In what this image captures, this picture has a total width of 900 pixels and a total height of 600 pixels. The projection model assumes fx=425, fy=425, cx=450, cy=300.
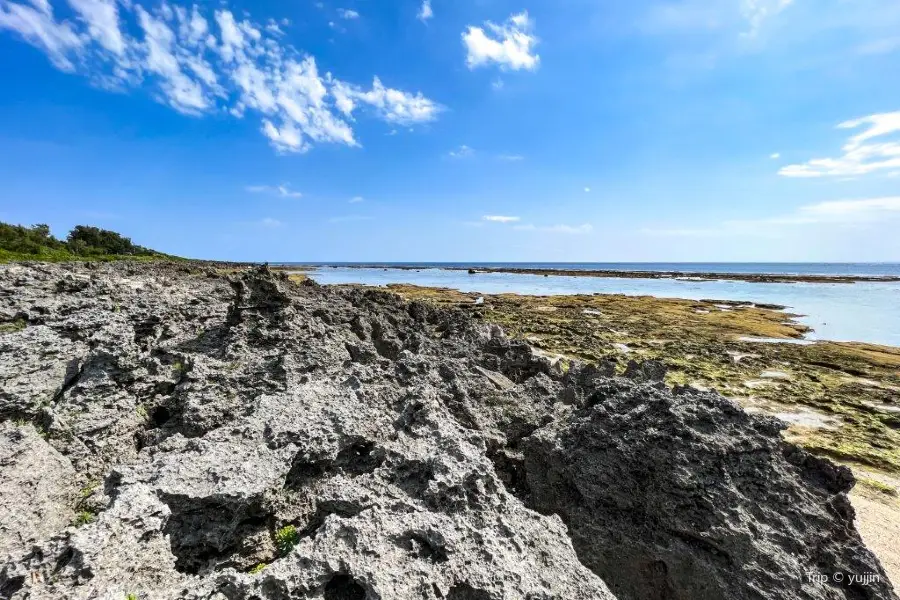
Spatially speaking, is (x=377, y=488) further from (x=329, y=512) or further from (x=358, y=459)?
(x=358, y=459)

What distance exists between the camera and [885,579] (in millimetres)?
3926

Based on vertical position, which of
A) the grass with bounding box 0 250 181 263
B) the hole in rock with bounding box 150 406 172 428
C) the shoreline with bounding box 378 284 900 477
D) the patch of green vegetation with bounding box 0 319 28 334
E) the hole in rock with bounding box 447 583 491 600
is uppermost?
A: the grass with bounding box 0 250 181 263

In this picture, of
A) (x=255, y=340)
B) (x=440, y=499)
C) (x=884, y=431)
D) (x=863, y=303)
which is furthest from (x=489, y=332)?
(x=863, y=303)

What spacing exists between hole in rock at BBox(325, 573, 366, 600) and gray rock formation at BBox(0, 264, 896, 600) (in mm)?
12

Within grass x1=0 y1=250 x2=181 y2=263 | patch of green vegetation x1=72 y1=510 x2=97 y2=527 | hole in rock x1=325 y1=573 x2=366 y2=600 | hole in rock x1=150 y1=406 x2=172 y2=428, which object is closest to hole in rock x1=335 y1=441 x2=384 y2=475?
hole in rock x1=325 y1=573 x2=366 y2=600

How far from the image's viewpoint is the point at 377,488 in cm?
410

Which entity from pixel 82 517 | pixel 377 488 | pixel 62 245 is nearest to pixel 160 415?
pixel 82 517

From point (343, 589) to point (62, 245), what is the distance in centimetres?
8266

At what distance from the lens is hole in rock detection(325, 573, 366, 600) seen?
3154mm

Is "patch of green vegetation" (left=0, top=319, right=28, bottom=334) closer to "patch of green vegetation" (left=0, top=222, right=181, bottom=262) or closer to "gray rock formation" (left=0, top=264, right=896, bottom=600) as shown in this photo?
"gray rock formation" (left=0, top=264, right=896, bottom=600)

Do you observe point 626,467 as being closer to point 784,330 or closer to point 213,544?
point 213,544

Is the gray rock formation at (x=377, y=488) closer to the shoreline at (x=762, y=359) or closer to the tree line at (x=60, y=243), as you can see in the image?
the shoreline at (x=762, y=359)

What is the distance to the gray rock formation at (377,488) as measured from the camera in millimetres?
3213

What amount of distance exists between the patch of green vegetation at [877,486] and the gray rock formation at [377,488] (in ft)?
24.6
